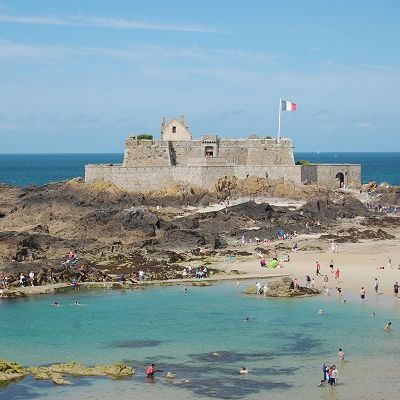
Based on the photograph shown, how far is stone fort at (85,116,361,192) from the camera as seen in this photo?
62562 mm

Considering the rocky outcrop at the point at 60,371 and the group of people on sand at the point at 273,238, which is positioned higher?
the group of people on sand at the point at 273,238

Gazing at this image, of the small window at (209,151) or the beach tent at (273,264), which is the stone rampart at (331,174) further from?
the beach tent at (273,264)

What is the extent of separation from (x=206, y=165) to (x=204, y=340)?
34.5m

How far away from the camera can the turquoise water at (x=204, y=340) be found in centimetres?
2350

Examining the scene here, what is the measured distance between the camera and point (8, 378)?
80.3 ft

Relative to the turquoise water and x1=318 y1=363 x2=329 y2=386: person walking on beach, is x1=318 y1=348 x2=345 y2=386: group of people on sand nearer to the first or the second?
x1=318 y1=363 x2=329 y2=386: person walking on beach

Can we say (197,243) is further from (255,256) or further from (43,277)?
(43,277)

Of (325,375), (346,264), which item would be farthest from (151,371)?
(346,264)

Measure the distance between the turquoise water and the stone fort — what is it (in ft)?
82.5

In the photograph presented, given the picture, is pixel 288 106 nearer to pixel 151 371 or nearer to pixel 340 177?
pixel 340 177

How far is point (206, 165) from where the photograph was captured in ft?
205

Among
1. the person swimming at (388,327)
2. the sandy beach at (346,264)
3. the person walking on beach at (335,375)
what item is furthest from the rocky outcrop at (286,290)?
the person walking on beach at (335,375)

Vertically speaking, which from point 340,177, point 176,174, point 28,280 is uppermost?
point 340,177

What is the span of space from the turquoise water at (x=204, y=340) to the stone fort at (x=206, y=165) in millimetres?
25142
